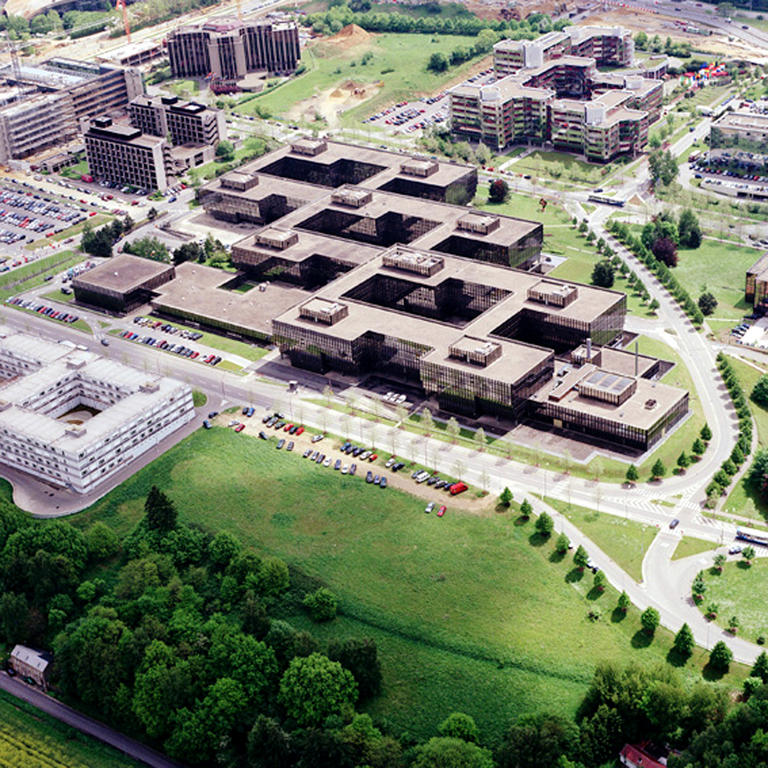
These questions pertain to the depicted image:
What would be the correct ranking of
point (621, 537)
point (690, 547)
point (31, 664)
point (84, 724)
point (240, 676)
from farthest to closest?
point (621, 537), point (690, 547), point (31, 664), point (84, 724), point (240, 676)

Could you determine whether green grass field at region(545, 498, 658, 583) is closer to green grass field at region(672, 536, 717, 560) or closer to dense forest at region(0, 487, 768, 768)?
green grass field at region(672, 536, 717, 560)

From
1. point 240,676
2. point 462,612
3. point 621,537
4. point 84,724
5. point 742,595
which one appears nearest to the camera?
point 240,676

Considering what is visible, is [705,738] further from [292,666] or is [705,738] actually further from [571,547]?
[292,666]

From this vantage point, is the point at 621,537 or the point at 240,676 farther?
the point at 621,537

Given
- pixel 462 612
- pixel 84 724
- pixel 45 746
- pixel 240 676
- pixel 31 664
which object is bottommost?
pixel 84 724

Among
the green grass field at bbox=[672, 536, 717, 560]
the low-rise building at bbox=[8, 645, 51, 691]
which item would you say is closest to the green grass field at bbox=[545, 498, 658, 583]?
the green grass field at bbox=[672, 536, 717, 560]

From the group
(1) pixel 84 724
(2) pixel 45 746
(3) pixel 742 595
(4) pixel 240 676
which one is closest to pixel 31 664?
(1) pixel 84 724

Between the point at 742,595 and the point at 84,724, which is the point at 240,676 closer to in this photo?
the point at 84,724

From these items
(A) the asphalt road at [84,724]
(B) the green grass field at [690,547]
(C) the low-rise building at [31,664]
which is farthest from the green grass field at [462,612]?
(C) the low-rise building at [31,664]

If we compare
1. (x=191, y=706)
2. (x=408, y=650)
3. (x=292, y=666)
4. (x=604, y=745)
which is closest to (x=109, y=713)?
(x=191, y=706)
